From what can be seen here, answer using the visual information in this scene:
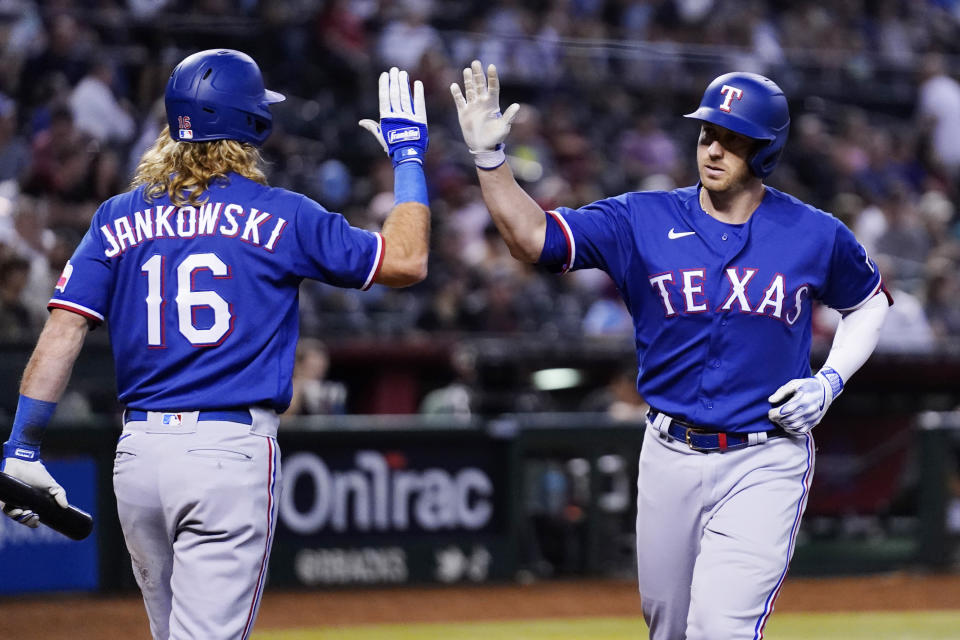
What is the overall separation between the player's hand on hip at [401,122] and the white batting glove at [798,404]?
138 cm

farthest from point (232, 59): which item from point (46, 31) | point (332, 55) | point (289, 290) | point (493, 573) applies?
point (332, 55)

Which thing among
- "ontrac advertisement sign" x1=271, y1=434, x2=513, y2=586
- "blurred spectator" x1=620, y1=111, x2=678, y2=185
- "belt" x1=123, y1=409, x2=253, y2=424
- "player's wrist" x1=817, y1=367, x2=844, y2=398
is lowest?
"ontrac advertisement sign" x1=271, y1=434, x2=513, y2=586

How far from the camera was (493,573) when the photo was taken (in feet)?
33.7

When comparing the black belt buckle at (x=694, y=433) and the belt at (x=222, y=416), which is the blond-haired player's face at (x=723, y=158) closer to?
the black belt buckle at (x=694, y=433)

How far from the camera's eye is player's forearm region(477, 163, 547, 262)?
4.49 metres

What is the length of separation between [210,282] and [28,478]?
0.84 m

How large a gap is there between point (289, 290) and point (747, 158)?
65.3 inches

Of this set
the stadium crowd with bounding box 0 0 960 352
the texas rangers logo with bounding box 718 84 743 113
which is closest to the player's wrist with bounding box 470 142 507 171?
the texas rangers logo with bounding box 718 84 743 113

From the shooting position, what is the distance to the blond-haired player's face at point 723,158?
15.0ft

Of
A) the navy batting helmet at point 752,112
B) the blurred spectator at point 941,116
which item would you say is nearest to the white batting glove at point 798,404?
the navy batting helmet at point 752,112

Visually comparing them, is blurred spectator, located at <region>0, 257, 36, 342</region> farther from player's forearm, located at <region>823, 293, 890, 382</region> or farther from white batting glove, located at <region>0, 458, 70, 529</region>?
player's forearm, located at <region>823, 293, 890, 382</region>

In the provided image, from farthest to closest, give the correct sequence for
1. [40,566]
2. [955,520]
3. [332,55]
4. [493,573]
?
[332,55] < [955,520] < [493,573] < [40,566]

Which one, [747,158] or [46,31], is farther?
[46,31]

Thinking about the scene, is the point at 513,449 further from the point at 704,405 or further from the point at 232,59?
the point at 232,59
